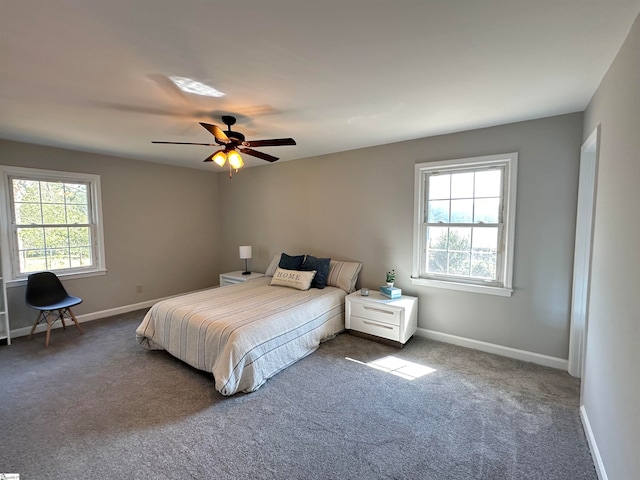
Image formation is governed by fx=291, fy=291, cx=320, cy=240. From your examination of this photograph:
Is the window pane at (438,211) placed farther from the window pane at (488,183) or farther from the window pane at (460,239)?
the window pane at (488,183)

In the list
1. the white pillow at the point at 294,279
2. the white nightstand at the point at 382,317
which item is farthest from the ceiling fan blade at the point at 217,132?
the white nightstand at the point at 382,317

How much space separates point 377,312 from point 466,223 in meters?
1.44

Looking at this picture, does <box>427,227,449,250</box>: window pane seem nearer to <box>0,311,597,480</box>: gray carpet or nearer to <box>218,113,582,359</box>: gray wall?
<box>218,113,582,359</box>: gray wall

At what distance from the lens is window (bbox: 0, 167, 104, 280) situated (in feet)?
11.8

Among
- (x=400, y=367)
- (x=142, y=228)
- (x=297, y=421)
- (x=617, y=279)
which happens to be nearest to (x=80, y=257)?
Answer: (x=142, y=228)

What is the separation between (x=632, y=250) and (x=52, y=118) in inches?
174

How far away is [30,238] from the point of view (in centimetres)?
374

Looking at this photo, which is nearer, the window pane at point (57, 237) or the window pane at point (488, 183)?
the window pane at point (488, 183)

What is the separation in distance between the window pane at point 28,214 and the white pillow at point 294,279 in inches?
124

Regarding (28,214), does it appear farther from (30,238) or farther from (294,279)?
(294,279)

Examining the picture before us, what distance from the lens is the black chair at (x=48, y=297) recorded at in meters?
3.49

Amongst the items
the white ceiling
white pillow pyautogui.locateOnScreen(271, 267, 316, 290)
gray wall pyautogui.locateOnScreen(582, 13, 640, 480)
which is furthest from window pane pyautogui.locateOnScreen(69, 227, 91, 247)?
gray wall pyautogui.locateOnScreen(582, 13, 640, 480)

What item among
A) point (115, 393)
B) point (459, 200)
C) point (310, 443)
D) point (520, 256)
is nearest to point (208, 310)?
point (115, 393)

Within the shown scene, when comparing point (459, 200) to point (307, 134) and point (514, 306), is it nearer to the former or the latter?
point (514, 306)
